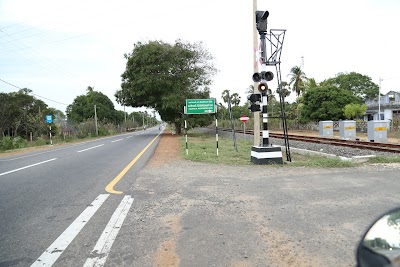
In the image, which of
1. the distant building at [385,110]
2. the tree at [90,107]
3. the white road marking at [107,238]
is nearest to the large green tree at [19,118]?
the tree at [90,107]

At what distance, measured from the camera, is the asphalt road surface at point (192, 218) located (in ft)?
10.5

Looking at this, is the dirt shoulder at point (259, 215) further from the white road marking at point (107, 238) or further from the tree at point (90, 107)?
the tree at point (90, 107)

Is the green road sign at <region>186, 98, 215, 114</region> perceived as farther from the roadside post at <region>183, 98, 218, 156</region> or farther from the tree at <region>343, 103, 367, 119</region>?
the tree at <region>343, 103, 367, 119</region>

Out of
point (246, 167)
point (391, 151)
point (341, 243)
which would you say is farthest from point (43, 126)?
point (341, 243)

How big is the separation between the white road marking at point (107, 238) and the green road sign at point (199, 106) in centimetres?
854

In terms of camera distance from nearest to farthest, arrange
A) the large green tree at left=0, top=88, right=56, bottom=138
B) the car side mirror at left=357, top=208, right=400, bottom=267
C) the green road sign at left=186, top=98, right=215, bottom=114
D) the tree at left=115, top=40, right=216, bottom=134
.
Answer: the car side mirror at left=357, top=208, right=400, bottom=267
the green road sign at left=186, top=98, right=215, bottom=114
the tree at left=115, top=40, right=216, bottom=134
the large green tree at left=0, top=88, right=56, bottom=138

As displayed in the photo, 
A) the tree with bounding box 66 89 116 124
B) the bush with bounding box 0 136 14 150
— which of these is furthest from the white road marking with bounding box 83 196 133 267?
the tree with bounding box 66 89 116 124

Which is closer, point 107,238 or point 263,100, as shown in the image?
point 107,238

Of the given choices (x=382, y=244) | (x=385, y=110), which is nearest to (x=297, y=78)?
(x=385, y=110)

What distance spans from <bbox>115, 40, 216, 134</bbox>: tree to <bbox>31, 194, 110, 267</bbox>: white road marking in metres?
24.6

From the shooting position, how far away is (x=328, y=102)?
37.2m

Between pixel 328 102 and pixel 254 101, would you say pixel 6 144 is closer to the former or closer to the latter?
pixel 254 101

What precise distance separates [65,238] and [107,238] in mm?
554

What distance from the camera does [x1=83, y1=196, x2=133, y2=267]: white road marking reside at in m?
3.10
